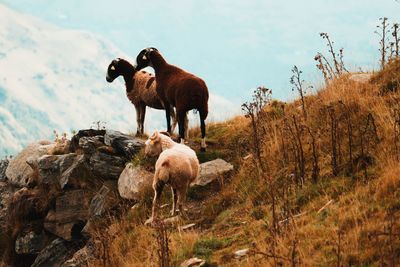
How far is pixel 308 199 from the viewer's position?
9711 mm

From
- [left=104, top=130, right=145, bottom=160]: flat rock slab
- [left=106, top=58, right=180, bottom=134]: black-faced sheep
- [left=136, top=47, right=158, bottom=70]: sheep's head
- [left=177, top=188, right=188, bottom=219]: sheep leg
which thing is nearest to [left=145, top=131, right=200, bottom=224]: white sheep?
[left=177, top=188, right=188, bottom=219]: sheep leg

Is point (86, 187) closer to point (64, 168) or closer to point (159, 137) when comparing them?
point (64, 168)

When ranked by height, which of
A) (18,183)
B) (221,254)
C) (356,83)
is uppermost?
(356,83)

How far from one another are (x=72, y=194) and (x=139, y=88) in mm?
4083

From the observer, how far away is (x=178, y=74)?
1588cm

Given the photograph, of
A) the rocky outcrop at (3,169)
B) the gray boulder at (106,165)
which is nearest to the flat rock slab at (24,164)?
the rocky outcrop at (3,169)

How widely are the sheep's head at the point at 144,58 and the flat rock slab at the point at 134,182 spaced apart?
378 cm

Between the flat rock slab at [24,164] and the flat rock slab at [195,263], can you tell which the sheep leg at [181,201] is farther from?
the flat rock slab at [24,164]

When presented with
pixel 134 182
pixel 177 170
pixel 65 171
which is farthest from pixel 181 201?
pixel 65 171

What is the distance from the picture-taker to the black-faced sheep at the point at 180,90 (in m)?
14.7

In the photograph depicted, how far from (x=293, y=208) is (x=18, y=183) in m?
11.4

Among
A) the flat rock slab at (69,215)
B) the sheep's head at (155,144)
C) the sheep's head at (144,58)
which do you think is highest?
the sheep's head at (144,58)

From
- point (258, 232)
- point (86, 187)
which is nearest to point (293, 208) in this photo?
point (258, 232)

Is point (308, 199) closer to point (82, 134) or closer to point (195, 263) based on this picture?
point (195, 263)
